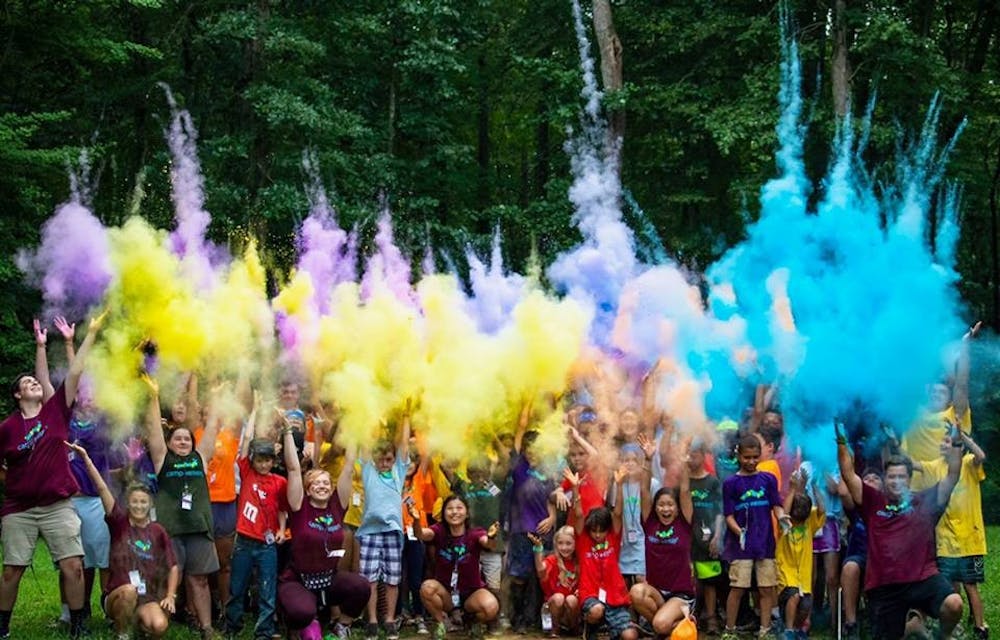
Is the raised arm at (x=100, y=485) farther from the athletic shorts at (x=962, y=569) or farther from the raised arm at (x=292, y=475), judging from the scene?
the athletic shorts at (x=962, y=569)

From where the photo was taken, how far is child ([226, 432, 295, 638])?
31.0 ft

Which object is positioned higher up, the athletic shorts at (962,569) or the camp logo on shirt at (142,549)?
the camp logo on shirt at (142,549)

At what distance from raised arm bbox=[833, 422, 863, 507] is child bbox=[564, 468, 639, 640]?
188 cm

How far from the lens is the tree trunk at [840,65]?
1841 cm

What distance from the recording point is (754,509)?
31.8 feet

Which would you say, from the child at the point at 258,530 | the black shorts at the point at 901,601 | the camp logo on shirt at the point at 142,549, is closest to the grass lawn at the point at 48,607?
the child at the point at 258,530

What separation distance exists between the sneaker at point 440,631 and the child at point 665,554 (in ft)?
4.61

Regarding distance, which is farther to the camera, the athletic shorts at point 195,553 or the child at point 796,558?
the child at point 796,558

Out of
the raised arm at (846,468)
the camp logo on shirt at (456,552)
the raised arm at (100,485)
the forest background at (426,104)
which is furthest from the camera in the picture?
the forest background at (426,104)

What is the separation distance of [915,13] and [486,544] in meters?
14.0

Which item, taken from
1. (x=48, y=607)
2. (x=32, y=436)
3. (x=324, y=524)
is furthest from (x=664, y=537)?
(x=48, y=607)

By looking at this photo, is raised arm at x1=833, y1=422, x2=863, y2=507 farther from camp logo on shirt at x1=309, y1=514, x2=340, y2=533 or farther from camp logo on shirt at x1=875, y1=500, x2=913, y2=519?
camp logo on shirt at x1=309, y1=514, x2=340, y2=533

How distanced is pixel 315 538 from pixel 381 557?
96 cm

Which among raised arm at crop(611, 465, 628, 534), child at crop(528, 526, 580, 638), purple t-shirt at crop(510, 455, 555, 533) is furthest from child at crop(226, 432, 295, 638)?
raised arm at crop(611, 465, 628, 534)
